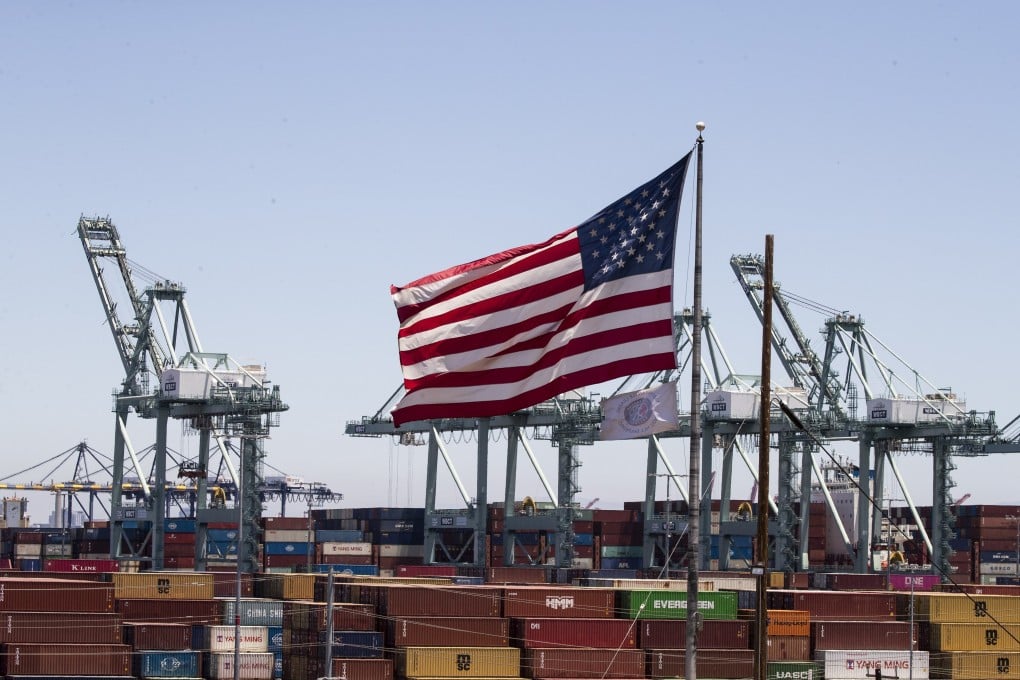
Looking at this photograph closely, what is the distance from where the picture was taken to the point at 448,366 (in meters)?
23.5

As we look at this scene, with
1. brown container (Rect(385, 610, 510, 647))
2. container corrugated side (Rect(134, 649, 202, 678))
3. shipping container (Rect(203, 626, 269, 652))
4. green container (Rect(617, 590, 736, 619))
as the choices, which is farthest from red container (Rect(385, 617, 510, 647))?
shipping container (Rect(203, 626, 269, 652))

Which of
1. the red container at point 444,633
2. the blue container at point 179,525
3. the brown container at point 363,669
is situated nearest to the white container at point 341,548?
the blue container at point 179,525

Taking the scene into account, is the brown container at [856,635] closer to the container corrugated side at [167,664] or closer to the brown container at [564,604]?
the brown container at [564,604]

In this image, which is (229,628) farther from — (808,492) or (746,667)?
(808,492)

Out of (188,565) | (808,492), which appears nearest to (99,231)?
(188,565)

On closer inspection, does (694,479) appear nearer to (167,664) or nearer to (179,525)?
(167,664)

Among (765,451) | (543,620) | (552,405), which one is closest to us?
(765,451)

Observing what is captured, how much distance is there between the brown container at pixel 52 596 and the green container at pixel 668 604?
1894 centimetres

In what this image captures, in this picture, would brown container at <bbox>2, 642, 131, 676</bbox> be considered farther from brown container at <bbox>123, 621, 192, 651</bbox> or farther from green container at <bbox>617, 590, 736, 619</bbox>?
green container at <bbox>617, 590, 736, 619</bbox>

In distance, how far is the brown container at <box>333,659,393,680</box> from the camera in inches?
1901

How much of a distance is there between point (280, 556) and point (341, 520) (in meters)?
16.0

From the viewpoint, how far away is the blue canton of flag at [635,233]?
2252 cm

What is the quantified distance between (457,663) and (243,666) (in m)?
10.6

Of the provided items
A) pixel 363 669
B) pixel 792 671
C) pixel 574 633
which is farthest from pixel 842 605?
pixel 363 669
